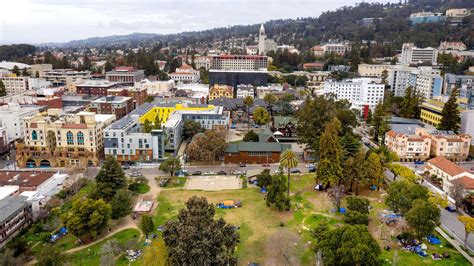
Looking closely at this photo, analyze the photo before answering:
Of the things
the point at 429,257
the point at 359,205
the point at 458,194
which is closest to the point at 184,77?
the point at 359,205

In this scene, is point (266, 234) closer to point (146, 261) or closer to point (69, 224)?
point (146, 261)

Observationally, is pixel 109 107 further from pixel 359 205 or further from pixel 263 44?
pixel 263 44

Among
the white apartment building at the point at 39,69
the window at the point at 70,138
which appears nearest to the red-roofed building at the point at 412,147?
the window at the point at 70,138

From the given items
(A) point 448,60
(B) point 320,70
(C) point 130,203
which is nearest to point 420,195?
(C) point 130,203

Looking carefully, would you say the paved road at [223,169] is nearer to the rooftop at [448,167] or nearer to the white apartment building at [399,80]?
the rooftop at [448,167]

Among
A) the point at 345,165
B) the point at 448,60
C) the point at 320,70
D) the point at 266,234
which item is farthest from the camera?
the point at 320,70

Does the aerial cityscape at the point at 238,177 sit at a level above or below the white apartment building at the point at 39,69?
below
